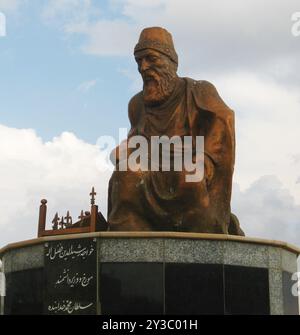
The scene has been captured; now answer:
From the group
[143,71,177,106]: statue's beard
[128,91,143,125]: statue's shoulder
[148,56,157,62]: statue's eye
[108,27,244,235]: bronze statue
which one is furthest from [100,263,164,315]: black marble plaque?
[148,56,157,62]: statue's eye

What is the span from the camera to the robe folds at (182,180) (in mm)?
11844

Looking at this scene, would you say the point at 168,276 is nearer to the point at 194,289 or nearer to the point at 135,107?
the point at 194,289

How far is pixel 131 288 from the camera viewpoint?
10.8m

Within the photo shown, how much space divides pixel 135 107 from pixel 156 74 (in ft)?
2.67

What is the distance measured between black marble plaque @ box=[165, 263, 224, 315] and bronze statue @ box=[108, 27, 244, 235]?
88cm

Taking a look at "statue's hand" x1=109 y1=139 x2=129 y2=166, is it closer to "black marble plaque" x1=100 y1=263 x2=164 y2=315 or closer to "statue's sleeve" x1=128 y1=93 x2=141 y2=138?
"statue's sleeve" x1=128 y1=93 x2=141 y2=138

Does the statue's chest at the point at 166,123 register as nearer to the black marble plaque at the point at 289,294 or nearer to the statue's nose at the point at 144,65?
the statue's nose at the point at 144,65

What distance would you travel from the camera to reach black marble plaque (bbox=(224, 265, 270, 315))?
11062mm

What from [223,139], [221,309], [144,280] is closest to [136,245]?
[144,280]

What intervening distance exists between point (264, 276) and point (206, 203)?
1.21 metres

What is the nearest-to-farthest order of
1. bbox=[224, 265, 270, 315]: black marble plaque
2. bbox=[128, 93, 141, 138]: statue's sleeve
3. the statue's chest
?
bbox=[224, 265, 270, 315]: black marble plaque < the statue's chest < bbox=[128, 93, 141, 138]: statue's sleeve

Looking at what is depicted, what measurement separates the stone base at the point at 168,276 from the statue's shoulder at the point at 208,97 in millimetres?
2073

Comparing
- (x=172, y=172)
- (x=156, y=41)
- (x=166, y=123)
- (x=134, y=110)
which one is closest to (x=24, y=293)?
(x=172, y=172)
